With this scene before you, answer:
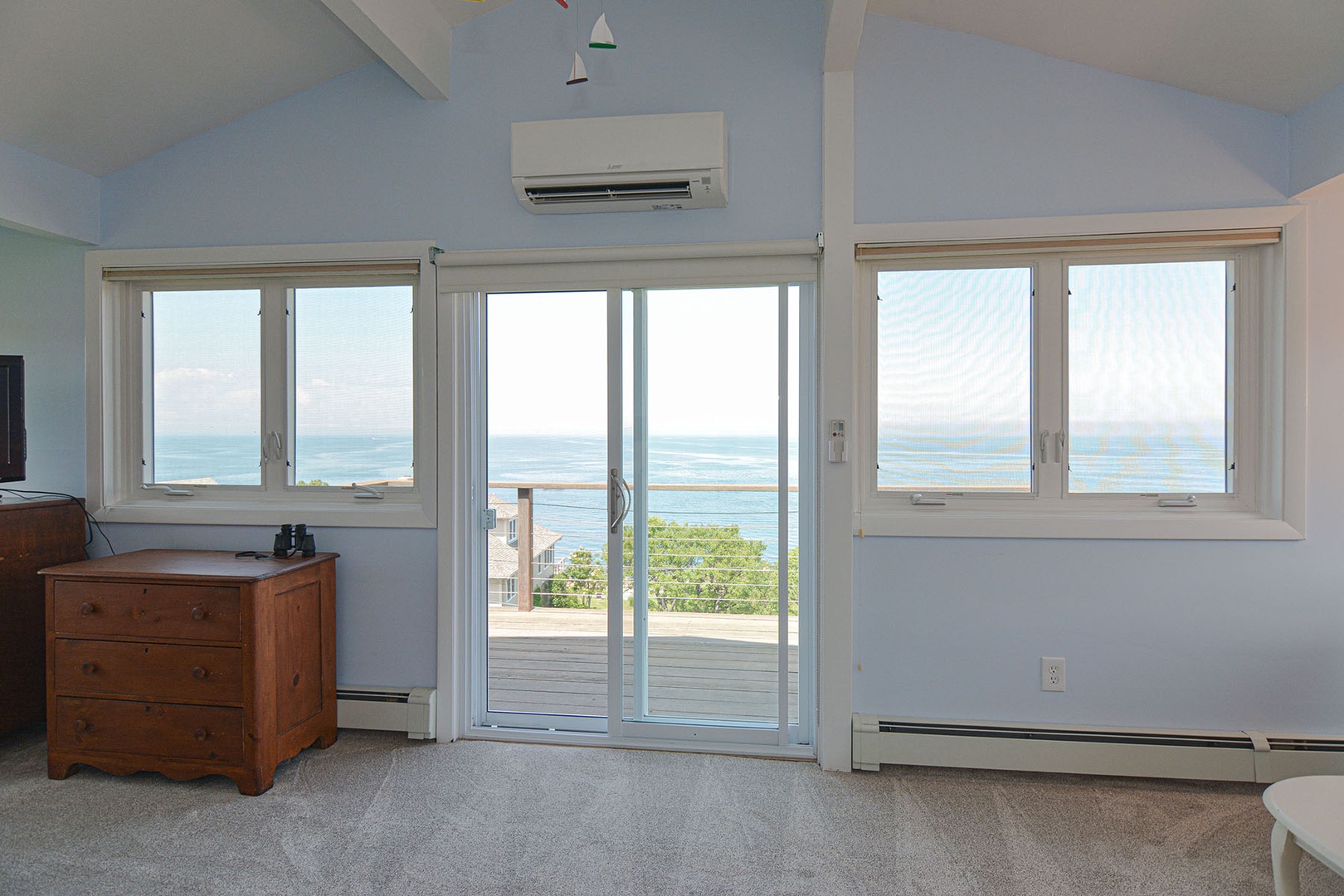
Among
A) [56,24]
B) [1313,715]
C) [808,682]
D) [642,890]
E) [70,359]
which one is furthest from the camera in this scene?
[70,359]

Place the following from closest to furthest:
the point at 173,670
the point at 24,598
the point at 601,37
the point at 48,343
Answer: the point at 601,37
the point at 173,670
the point at 24,598
the point at 48,343

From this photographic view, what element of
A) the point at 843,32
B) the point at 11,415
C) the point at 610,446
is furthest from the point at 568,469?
the point at 11,415

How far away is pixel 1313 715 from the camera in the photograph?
2596 mm

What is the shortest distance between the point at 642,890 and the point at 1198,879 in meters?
1.54

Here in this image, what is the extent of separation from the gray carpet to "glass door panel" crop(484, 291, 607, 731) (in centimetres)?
48

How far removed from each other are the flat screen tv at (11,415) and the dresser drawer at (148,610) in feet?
1.88

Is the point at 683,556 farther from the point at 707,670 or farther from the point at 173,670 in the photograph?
the point at 173,670

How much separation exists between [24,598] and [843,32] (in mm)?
3697

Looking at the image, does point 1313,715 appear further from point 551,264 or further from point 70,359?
point 70,359

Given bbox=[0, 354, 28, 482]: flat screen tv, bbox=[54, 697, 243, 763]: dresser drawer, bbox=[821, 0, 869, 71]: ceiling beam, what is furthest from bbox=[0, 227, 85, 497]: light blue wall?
bbox=[821, 0, 869, 71]: ceiling beam

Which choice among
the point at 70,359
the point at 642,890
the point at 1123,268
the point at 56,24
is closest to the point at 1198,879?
the point at 642,890

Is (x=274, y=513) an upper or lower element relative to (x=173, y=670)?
upper

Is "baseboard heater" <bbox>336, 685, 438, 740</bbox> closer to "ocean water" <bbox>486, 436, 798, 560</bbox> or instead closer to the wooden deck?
the wooden deck

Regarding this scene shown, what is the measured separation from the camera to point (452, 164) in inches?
117
